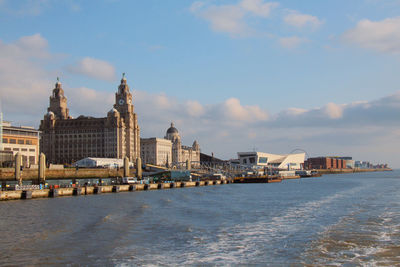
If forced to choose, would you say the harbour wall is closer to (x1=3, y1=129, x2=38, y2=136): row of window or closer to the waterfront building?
the waterfront building

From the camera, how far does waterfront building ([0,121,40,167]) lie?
176 m

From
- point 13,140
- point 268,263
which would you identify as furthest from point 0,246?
point 13,140

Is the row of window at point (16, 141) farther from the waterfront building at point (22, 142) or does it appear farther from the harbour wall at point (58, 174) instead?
the harbour wall at point (58, 174)

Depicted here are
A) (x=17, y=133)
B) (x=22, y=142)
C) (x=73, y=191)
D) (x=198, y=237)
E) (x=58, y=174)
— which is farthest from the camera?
(x=22, y=142)

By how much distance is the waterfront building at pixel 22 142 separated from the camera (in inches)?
6919

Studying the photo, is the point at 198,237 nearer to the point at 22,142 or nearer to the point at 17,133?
the point at 17,133

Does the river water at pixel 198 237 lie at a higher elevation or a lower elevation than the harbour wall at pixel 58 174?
lower

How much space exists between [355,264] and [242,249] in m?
8.74

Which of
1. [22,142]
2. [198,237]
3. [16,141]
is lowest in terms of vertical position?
[198,237]

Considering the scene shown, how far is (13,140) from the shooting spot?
591 feet

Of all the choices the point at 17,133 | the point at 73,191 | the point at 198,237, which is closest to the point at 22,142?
the point at 17,133

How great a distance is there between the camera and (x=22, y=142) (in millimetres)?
184625

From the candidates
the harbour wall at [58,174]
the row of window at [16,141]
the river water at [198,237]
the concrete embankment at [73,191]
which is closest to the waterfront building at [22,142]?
the row of window at [16,141]

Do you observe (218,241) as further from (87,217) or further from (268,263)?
(87,217)
